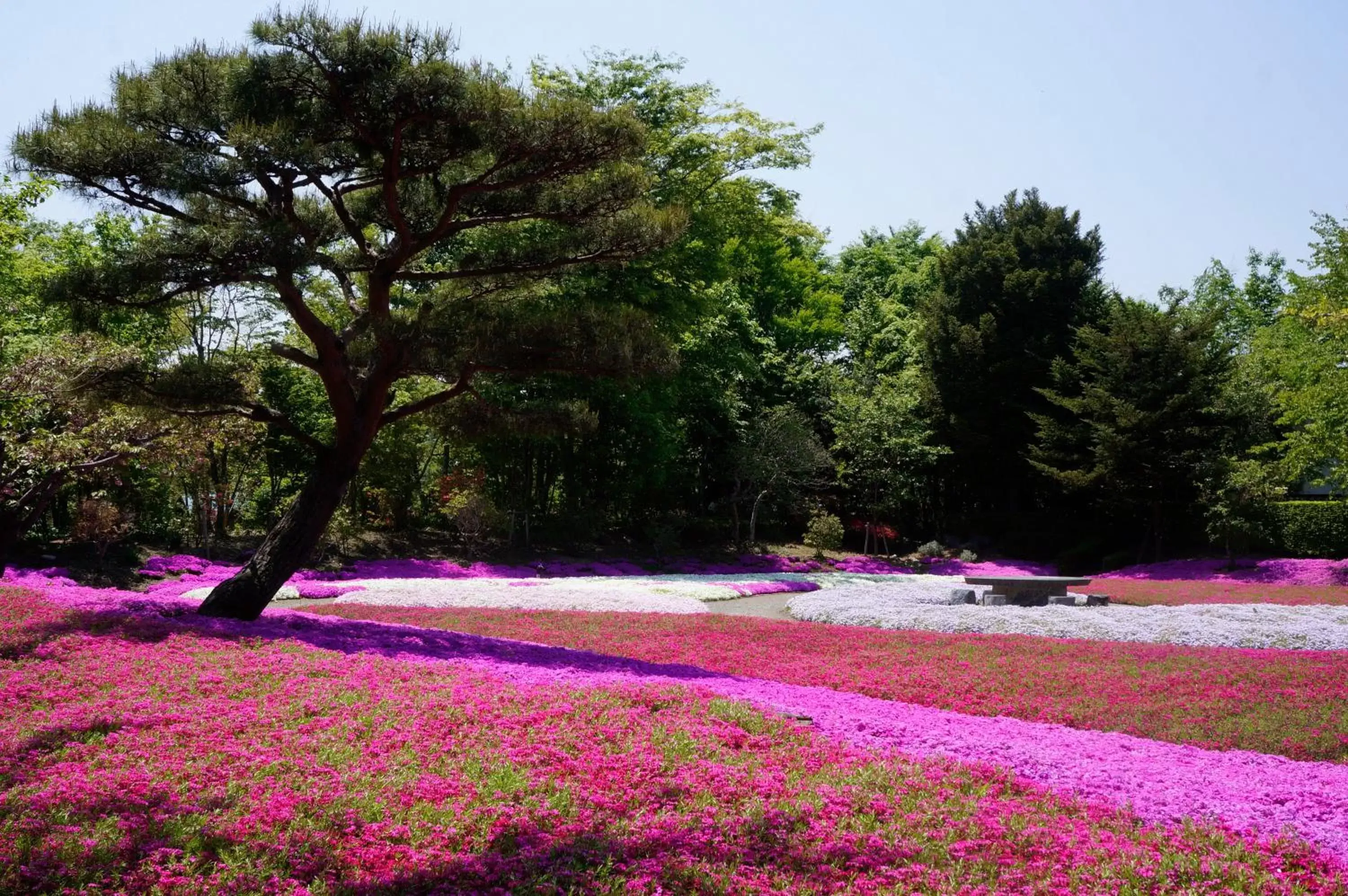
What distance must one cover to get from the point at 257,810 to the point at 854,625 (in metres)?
11.9

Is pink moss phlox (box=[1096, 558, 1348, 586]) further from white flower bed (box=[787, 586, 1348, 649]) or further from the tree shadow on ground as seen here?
the tree shadow on ground

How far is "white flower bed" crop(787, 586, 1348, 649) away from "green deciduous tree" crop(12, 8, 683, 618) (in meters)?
7.58

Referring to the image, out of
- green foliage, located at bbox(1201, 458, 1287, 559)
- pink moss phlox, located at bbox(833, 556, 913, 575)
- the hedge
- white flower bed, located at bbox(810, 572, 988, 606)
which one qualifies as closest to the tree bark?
pink moss phlox, located at bbox(833, 556, 913, 575)

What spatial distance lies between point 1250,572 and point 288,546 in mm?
25326

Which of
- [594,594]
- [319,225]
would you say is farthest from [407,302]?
[319,225]

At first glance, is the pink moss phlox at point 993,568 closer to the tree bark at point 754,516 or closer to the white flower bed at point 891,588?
the white flower bed at point 891,588

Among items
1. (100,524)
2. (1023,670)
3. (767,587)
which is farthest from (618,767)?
(767,587)

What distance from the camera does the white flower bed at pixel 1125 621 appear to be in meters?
13.7

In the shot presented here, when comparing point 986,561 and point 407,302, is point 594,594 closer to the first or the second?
point 407,302

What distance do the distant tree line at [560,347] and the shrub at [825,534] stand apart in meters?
1.84

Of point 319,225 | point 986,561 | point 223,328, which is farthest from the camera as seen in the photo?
point 986,561

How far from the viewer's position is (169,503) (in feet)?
77.6

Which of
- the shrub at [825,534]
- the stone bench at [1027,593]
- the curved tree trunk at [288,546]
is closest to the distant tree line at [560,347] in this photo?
the curved tree trunk at [288,546]

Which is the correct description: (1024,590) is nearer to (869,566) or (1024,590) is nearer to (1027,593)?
(1027,593)
